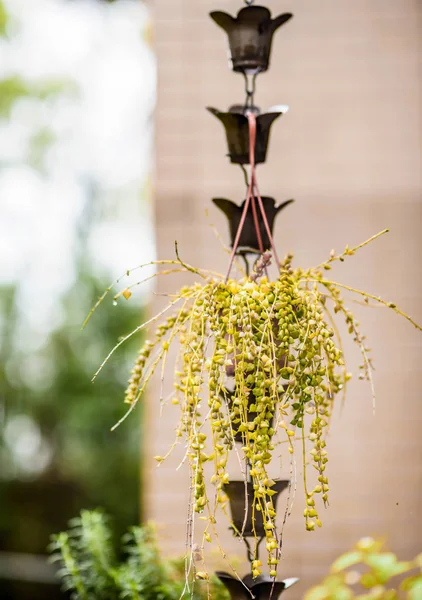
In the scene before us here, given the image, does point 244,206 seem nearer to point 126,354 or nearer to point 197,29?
point 197,29

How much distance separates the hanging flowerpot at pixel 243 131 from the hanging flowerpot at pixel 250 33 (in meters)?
0.12

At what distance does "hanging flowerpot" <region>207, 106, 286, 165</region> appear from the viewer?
1370mm

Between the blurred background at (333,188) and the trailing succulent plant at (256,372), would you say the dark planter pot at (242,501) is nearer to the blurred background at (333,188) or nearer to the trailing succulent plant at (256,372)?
the trailing succulent plant at (256,372)

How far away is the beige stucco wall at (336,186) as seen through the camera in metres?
2.02

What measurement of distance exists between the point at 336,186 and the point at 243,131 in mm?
841

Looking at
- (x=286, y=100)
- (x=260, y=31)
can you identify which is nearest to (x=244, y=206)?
(x=260, y=31)

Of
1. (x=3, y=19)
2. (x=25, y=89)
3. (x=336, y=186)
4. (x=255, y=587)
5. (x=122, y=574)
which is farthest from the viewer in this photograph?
(x=25, y=89)

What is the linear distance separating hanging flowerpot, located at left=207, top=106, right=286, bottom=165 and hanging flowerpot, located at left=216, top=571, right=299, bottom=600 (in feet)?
2.93

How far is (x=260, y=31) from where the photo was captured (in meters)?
1.42

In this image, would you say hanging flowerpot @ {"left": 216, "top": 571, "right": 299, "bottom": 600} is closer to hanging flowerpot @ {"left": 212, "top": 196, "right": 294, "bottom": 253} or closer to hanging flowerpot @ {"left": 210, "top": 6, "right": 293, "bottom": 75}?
hanging flowerpot @ {"left": 212, "top": 196, "right": 294, "bottom": 253}

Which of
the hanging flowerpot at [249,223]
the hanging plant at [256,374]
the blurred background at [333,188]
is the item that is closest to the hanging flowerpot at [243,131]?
the hanging flowerpot at [249,223]

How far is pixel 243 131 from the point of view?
1.39m

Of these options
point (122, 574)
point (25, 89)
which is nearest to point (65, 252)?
point (25, 89)

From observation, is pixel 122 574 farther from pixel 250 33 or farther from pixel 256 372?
pixel 250 33
